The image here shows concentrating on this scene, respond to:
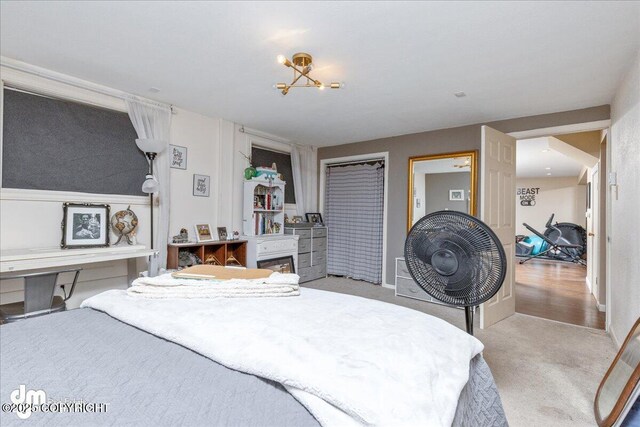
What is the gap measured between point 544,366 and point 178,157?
3.81 metres

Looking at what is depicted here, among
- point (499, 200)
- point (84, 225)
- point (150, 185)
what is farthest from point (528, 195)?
point (84, 225)

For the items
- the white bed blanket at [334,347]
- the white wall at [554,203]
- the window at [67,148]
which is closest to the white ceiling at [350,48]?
the window at [67,148]

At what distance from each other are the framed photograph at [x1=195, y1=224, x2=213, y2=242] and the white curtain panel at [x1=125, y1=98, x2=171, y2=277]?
363mm

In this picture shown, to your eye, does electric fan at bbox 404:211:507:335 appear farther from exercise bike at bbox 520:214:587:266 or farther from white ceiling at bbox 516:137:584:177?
exercise bike at bbox 520:214:587:266

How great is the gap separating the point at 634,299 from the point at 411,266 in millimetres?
1792

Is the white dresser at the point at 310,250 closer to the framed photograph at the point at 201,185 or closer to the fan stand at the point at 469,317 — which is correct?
the framed photograph at the point at 201,185

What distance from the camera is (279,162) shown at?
4711 millimetres

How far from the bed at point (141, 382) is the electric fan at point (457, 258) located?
1.11 feet

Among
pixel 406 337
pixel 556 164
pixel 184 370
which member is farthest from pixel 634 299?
pixel 556 164

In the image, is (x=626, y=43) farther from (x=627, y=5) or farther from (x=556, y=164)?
(x=556, y=164)

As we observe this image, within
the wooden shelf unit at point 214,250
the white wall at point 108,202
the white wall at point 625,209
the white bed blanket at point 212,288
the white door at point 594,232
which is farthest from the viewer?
the white door at point 594,232

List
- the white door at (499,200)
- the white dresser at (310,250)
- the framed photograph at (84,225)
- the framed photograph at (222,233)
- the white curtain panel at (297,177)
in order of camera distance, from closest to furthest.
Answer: the framed photograph at (84,225) < the white door at (499,200) < the framed photograph at (222,233) < the white dresser at (310,250) < the white curtain panel at (297,177)

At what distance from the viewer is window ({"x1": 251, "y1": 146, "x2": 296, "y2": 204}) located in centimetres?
434

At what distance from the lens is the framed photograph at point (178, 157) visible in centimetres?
331
